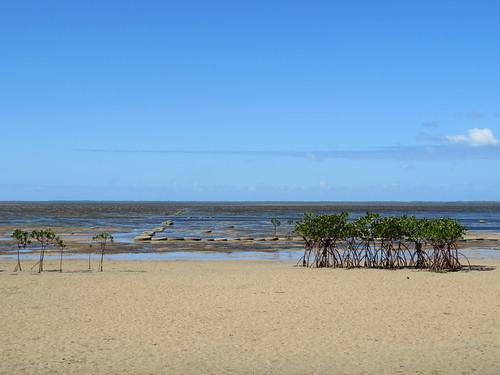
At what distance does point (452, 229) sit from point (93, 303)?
49.0 feet

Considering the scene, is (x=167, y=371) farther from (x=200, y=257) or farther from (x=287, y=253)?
(x=287, y=253)

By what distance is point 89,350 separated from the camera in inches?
498

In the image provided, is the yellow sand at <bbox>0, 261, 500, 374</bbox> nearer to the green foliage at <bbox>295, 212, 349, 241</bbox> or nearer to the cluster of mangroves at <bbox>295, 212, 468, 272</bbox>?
the cluster of mangroves at <bbox>295, 212, 468, 272</bbox>

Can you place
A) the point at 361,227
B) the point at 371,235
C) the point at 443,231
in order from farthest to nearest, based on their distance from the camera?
the point at 371,235
the point at 361,227
the point at 443,231

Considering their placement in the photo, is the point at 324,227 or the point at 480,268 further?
the point at 324,227

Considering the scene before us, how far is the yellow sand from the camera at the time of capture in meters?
11.7

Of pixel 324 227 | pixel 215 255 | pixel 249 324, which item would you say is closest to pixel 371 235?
pixel 324 227

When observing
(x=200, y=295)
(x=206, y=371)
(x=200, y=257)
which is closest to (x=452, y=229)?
(x=200, y=295)

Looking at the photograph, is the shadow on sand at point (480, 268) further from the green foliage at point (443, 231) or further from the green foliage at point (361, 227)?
the green foliage at point (361, 227)

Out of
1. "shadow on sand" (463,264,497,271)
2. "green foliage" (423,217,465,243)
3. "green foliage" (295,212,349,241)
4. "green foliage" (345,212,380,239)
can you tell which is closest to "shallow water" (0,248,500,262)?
"green foliage" (295,212,349,241)

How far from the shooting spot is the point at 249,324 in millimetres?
15148

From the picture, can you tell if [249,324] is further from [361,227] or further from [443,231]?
[361,227]

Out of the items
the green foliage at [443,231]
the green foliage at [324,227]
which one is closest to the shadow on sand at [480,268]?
the green foliage at [443,231]

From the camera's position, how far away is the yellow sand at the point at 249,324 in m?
11.7
